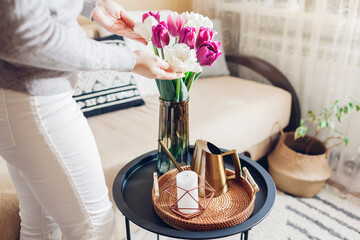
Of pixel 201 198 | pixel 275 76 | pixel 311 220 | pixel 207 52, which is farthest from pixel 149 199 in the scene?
pixel 275 76

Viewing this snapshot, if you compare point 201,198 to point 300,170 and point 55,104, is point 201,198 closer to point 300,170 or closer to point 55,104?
point 55,104

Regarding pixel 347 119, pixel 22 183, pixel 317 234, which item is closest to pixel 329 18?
pixel 347 119

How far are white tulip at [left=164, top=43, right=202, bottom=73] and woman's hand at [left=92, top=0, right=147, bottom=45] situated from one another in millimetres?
205

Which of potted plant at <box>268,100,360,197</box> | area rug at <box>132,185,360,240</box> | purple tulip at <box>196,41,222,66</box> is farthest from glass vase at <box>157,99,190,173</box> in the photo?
potted plant at <box>268,100,360,197</box>

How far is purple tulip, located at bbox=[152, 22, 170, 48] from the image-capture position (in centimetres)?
82

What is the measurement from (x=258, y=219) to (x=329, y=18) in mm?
1327

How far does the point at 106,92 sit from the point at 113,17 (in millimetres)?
604

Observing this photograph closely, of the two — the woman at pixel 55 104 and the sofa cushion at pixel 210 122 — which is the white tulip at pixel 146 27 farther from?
the sofa cushion at pixel 210 122

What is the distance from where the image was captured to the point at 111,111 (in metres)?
1.57

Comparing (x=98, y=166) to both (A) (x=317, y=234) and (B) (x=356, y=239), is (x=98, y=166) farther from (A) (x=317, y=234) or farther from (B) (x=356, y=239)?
(B) (x=356, y=239)

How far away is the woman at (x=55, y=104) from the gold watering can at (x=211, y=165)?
0.23m

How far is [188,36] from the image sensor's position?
82 cm

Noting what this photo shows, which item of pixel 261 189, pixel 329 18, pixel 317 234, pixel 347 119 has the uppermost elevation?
pixel 329 18

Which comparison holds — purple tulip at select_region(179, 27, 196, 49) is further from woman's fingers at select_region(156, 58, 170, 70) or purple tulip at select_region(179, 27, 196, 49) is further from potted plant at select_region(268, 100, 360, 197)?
potted plant at select_region(268, 100, 360, 197)
